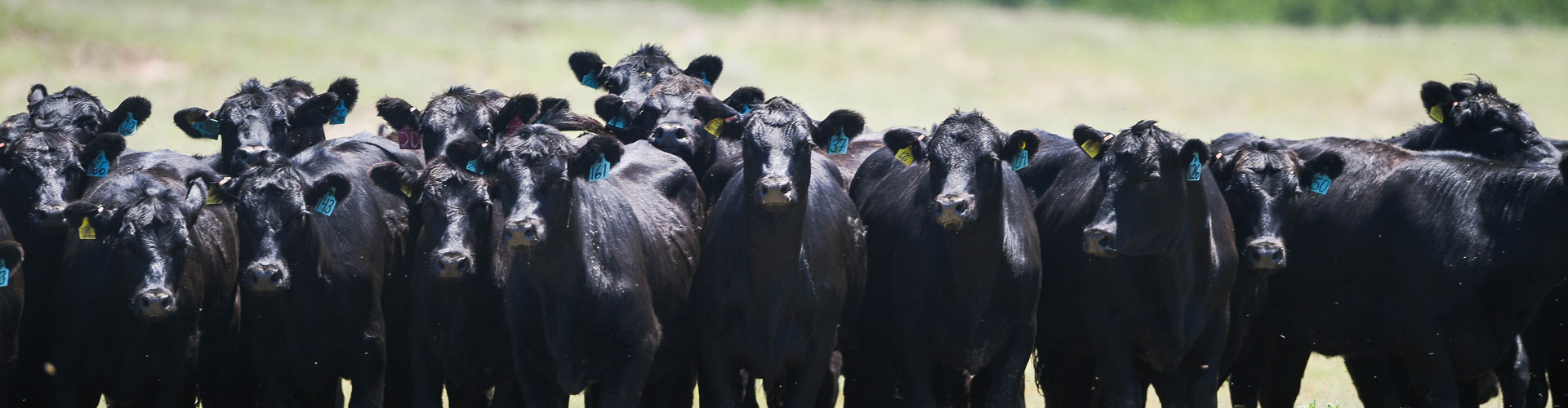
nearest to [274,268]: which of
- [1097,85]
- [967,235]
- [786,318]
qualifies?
[786,318]

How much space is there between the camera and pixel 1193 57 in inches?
1553

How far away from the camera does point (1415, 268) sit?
9719mm

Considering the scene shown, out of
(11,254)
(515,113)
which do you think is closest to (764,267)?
(515,113)

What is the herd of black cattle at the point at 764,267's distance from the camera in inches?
335

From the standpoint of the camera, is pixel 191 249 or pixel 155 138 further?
pixel 155 138

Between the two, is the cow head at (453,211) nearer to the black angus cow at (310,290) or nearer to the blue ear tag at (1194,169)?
the black angus cow at (310,290)

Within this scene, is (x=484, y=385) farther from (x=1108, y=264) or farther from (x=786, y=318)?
A: (x=1108, y=264)

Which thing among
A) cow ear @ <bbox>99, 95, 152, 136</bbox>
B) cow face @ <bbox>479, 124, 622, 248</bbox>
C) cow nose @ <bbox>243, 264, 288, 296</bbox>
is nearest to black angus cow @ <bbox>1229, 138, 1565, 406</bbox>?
cow face @ <bbox>479, 124, 622, 248</bbox>

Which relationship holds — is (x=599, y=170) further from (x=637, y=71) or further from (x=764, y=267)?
(x=637, y=71)

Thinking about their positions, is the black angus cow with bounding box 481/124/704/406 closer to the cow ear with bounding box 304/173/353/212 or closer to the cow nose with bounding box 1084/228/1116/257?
the cow ear with bounding box 304/173/353/212

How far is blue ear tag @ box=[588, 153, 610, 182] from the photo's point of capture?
845cm

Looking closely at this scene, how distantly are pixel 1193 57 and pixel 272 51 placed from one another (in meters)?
21.5

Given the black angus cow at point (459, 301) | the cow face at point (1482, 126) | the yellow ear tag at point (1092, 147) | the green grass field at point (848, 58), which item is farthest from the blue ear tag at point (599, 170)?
the green grass field at point (848, 58)

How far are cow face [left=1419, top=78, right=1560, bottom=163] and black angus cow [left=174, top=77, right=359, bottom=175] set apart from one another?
7.65m
